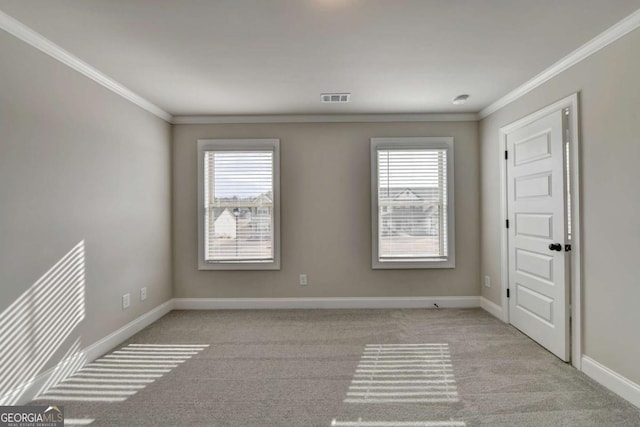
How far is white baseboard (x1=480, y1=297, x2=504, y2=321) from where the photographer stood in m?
3.74

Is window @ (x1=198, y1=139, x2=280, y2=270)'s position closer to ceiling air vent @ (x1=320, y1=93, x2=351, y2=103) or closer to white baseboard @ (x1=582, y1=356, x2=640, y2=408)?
ceiling air vent @ (x1=320, y1=93, x2=351, y2=103)

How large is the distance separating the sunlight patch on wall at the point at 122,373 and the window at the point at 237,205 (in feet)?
4.38

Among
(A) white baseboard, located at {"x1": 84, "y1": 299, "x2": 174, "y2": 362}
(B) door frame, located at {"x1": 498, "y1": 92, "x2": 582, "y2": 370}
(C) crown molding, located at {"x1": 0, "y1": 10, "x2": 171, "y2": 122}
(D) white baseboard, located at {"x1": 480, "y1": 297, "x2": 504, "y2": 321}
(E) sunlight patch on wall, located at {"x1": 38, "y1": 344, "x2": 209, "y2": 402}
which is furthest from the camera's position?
(D) white baseboard, located at {"x1": 480, "y1": 297, "x2": 504, "y2": 321}

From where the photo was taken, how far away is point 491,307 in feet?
12.8

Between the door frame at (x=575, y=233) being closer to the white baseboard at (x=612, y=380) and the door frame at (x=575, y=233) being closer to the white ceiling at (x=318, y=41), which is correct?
the white baseboard at (x=612, y=380)

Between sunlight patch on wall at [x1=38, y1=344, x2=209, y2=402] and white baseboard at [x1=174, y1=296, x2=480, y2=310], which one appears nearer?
sunlight patch on wall at [x1=38, y1=344, x2=209, y2=402]

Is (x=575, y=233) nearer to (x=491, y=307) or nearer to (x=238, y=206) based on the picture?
(x=491, y=307)

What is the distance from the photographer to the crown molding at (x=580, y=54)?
83.1 inches

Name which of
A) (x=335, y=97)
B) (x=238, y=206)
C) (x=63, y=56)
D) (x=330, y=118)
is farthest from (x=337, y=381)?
(x=63, y=56)

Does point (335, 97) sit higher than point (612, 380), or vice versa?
point (335, 97)

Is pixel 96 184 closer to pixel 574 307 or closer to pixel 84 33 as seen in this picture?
pixel 84 33

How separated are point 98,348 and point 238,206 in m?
2.11

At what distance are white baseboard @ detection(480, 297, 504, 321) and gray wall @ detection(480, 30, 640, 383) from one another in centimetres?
120

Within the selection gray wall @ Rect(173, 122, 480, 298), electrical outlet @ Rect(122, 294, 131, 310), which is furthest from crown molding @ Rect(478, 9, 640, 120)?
electrical outlet @ Rect(122, 294, 131, 310)
